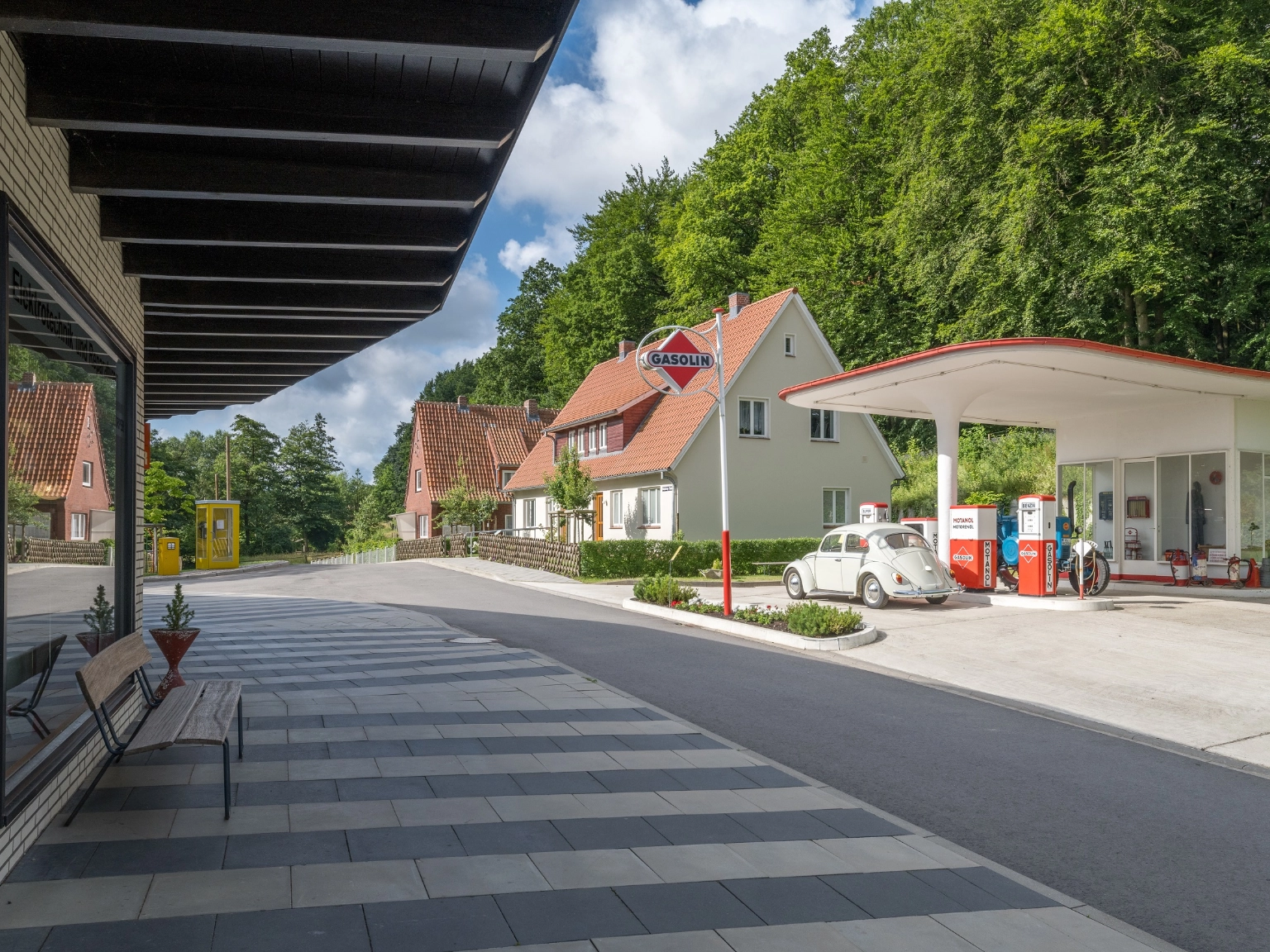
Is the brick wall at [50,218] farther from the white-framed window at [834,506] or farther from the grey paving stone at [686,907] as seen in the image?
A: the white-framed window at [834,506]

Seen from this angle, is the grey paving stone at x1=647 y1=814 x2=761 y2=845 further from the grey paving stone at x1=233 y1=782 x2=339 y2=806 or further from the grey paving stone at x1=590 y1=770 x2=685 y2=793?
the grey paving stone at x1=233 y1=782 x2=339 y2=806

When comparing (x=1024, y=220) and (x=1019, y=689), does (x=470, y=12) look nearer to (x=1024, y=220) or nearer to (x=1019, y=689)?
(x=1019, y=689)

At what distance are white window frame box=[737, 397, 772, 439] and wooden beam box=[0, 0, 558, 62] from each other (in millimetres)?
30161

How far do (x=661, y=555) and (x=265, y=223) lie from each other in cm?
2309

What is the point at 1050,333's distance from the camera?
3212 cm

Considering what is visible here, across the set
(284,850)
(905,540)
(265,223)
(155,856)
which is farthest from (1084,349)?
(155,856)

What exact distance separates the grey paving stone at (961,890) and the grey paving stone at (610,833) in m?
1.36

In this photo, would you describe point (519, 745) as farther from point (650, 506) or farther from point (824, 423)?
point (824, 423)

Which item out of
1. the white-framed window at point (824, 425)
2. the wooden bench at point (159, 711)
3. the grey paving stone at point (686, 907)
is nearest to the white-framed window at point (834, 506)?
the white-framed window at point (824, 425)

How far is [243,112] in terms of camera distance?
584 centimetres

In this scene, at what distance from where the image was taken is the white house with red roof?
33.9 meters

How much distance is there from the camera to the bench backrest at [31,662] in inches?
191

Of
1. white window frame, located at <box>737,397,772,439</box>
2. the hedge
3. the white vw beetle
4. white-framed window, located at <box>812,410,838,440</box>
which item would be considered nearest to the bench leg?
the white vw beetle

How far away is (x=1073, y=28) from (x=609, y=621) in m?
24.4
